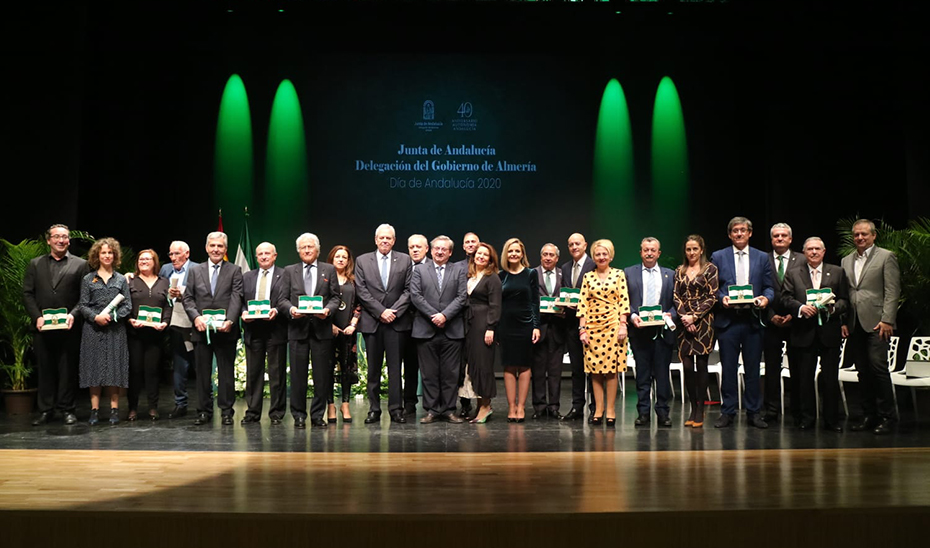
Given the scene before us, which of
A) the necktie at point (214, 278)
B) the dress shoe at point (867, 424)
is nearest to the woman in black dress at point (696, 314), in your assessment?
the dress shoe at point (867, 424)

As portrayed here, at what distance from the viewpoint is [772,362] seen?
6496mm

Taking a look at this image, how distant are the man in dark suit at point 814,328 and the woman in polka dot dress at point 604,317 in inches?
50.6

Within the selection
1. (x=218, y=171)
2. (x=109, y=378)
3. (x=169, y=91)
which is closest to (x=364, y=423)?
(x=109, y=378)

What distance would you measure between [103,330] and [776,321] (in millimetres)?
5426

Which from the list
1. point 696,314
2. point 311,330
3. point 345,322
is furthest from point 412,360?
point 696,314

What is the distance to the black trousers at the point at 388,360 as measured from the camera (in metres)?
6.55

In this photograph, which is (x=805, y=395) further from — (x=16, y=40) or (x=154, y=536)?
(x=16, y=40)

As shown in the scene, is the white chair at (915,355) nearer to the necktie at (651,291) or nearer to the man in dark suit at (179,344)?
the necktie at (651,291)

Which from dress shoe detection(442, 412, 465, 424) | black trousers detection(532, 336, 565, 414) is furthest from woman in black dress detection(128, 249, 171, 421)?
black trousers detection(532, 336, 565, 414)

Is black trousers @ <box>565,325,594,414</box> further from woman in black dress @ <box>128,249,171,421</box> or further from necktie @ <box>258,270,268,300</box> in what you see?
woman in black dress @ <box>128,249,171,421</box>

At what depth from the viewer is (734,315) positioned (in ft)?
20.7

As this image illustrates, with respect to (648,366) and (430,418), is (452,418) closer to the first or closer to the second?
(430,418)

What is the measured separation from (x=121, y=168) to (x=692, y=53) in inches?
288

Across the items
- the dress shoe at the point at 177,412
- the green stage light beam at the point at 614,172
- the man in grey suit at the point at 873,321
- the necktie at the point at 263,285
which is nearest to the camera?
the man in grey suit at the point at 873,321
